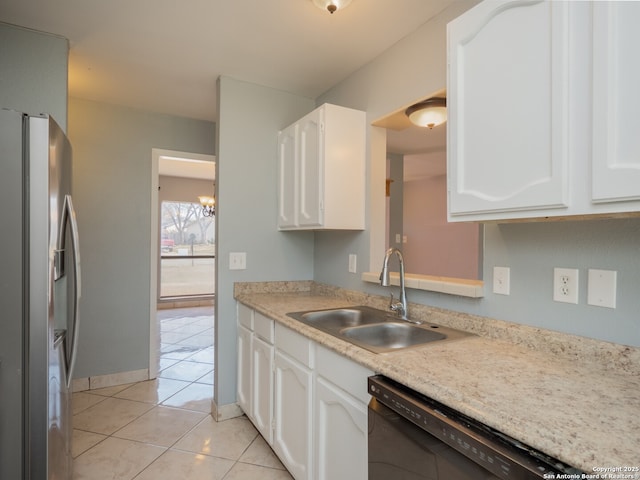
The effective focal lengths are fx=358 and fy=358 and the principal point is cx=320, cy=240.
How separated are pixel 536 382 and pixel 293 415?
1.16m

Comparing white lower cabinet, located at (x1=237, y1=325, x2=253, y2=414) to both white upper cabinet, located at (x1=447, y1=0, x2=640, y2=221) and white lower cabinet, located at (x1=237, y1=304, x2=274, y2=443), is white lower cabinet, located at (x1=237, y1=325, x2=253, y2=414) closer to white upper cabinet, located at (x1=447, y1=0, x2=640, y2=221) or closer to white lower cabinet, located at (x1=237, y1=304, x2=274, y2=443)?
white lower cabinet, located at (x1=237, y1=304, x2=274, y2=443)

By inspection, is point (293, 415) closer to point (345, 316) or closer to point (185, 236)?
point (345, 316)

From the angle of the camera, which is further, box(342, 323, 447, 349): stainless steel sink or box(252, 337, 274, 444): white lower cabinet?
box(252, 337, 274, 444): white lower cabinet

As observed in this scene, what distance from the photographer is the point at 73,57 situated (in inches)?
92.0

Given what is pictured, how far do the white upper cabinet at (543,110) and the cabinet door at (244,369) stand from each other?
1.65 meters

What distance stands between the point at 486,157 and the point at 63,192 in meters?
1.63

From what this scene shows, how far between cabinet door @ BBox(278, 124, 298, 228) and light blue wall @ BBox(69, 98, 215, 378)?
54.1 inches

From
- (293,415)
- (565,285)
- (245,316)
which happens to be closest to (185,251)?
(245,316)

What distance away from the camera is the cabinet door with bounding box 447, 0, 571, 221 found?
989mm

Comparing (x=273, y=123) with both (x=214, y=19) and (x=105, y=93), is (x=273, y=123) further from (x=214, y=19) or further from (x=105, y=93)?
(x=105, y=93)

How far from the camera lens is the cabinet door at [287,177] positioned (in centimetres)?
252

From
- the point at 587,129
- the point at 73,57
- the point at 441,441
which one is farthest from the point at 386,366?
the point at 73,57

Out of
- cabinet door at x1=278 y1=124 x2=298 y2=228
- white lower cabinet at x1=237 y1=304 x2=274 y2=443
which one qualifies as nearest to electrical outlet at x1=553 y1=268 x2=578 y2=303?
white lower cabinet at x1=237 y1=304 x2=274 y2=443

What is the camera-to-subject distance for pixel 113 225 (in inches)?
126
